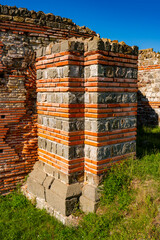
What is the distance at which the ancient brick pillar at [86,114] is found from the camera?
358 centimetres

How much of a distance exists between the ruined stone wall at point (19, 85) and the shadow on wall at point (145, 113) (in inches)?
243

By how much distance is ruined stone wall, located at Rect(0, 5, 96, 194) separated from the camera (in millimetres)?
4902

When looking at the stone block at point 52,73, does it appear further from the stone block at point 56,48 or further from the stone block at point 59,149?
the stone block at point 59,149

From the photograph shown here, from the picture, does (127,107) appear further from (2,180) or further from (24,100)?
(2,180)

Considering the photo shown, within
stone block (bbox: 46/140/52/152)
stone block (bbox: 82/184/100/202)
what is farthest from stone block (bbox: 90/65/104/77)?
stone block (bbox: 82/184/100/202)

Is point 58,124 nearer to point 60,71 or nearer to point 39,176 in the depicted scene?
point 60,71

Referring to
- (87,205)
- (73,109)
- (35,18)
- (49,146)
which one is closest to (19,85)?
(35,18)

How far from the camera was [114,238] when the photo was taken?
9.53ft

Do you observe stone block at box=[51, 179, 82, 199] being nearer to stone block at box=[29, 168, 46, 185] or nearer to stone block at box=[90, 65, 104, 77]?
stone block at box=[29, 168, 46, 185]

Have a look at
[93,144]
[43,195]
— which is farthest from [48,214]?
[93,144]

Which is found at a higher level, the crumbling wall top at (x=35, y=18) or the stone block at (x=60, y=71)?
the crumbling wall top at (x=35, y=18)

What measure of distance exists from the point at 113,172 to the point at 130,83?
1.71 metres

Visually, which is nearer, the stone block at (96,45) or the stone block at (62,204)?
the stone block at (96,45)

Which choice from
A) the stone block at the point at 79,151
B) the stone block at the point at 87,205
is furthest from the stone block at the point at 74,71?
the stone block at the point at 87,205
